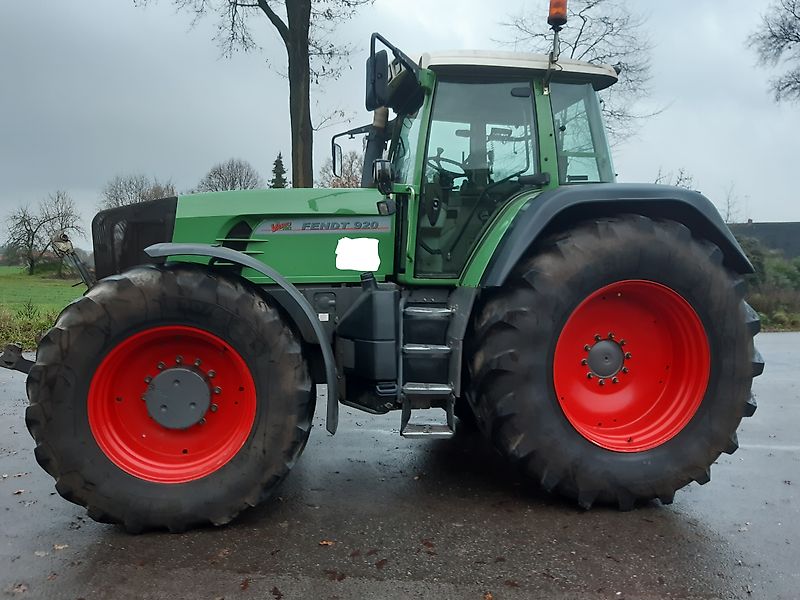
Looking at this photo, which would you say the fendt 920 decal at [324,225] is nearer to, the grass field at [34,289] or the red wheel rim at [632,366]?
the red wheel rim at [632,366]

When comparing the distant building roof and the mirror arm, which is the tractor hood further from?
the distant building roof

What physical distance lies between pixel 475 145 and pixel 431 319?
1.12 meters

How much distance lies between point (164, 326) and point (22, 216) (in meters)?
28.7

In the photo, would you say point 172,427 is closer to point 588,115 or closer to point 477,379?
point 477,379

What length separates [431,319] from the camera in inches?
141

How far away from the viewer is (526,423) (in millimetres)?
3223

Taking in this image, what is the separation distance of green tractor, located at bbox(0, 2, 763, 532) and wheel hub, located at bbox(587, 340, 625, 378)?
1 cm

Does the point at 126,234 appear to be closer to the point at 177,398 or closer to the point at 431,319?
the point at 177,398

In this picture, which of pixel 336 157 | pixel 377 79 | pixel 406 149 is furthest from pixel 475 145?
pixel 336 157

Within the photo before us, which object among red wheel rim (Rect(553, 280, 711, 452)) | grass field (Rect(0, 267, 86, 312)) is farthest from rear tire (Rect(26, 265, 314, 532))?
grass field (Rect(0, 267, 86, 312))

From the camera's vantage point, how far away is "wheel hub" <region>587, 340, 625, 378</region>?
3525 mm

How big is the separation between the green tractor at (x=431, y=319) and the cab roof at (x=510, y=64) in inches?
0.5

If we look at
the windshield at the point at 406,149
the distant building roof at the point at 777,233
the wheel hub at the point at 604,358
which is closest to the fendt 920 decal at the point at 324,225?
the windshield at the point at 406,149

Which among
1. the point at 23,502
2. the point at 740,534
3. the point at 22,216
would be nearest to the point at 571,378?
the point at 740,534
